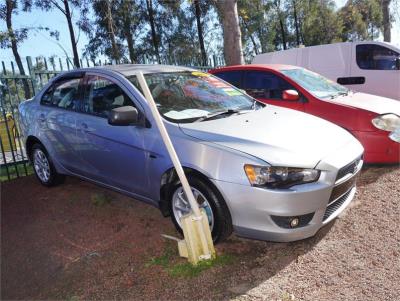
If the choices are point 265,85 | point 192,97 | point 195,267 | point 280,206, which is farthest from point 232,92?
point 195,267

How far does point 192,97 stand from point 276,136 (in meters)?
1.17

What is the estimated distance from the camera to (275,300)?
2.76m

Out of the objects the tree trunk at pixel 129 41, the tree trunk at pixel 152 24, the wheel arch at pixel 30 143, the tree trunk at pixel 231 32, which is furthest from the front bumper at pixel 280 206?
the tree trunk at pixel 152 24

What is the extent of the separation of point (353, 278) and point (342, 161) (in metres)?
0.96

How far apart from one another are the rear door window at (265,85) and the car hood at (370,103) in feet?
2.65

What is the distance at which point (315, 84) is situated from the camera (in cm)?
607

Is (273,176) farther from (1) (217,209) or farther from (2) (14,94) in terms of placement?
(2) (14,94)

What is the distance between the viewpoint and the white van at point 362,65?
895cm

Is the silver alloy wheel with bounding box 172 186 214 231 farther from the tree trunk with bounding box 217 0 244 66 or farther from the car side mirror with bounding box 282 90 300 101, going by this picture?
the tree trunk with bounding box 217 0 244 66

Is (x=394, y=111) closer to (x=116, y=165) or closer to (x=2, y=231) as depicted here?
(x=116, y=165)

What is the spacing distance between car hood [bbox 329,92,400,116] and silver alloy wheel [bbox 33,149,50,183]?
418 centimetres

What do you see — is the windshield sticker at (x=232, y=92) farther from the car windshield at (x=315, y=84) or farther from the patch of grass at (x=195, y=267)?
the patch of grass at (x=195, y=267)

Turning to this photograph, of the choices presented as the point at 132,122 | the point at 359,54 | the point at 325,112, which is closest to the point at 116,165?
the point at 132,122

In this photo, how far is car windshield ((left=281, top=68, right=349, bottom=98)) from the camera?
5799 mm
